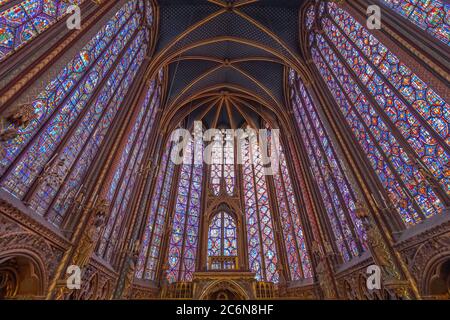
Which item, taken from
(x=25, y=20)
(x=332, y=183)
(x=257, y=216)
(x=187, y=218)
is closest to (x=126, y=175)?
(x=187, y=218)

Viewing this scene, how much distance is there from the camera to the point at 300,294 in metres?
13.8

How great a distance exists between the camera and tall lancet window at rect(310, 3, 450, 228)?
7602mm

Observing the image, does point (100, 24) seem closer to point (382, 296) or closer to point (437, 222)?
point (437, 222)

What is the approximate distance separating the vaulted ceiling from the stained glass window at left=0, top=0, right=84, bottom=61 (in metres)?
7.57

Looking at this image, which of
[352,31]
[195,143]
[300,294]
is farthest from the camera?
[195,143]

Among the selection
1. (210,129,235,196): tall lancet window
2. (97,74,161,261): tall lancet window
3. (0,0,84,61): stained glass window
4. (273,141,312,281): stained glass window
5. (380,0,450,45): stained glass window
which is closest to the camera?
(0,0,84,61): stained glass window

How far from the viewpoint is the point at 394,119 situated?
9062 mm

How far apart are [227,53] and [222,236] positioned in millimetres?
13611

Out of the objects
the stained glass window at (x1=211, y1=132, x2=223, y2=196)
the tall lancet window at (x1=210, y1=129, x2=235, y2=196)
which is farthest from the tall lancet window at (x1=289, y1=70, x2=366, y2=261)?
the stained glass window at (x1=211, y1=132, x2=223, y2=196)
